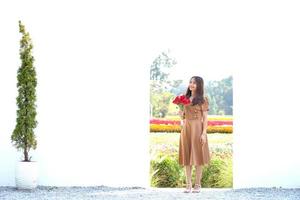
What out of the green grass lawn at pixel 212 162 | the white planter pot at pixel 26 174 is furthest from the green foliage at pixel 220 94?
the white planter pot at pixel 26 174

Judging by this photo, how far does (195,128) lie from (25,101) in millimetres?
2296

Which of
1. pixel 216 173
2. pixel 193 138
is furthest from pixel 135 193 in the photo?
pixel 216 173

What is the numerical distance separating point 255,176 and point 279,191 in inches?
16.5

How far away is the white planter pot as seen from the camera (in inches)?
364

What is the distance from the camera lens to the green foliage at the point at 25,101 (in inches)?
365

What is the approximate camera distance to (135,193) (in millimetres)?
9086

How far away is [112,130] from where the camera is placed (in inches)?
380

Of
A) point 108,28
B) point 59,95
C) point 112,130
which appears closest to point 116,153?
point 112,130

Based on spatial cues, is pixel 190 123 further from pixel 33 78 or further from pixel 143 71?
pixel 33 78

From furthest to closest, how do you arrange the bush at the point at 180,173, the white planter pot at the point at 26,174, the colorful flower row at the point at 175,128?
the colorful flower row at the point at 175,128
the bush at the point at 180,173
the white planter pot at the point at 26,174

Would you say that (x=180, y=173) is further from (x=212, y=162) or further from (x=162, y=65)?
(x=162, y=65)

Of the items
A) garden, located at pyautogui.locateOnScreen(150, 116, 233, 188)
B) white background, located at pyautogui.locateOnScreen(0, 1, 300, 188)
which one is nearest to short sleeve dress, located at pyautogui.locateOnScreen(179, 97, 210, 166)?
white background, located at pyautogui.locateOnScreen(0, 1, 300, 188)

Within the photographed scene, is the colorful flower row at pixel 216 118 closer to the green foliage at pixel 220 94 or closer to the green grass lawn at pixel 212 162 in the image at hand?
the green foliage at pixel 220 94

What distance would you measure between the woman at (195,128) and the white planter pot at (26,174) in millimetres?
1984
